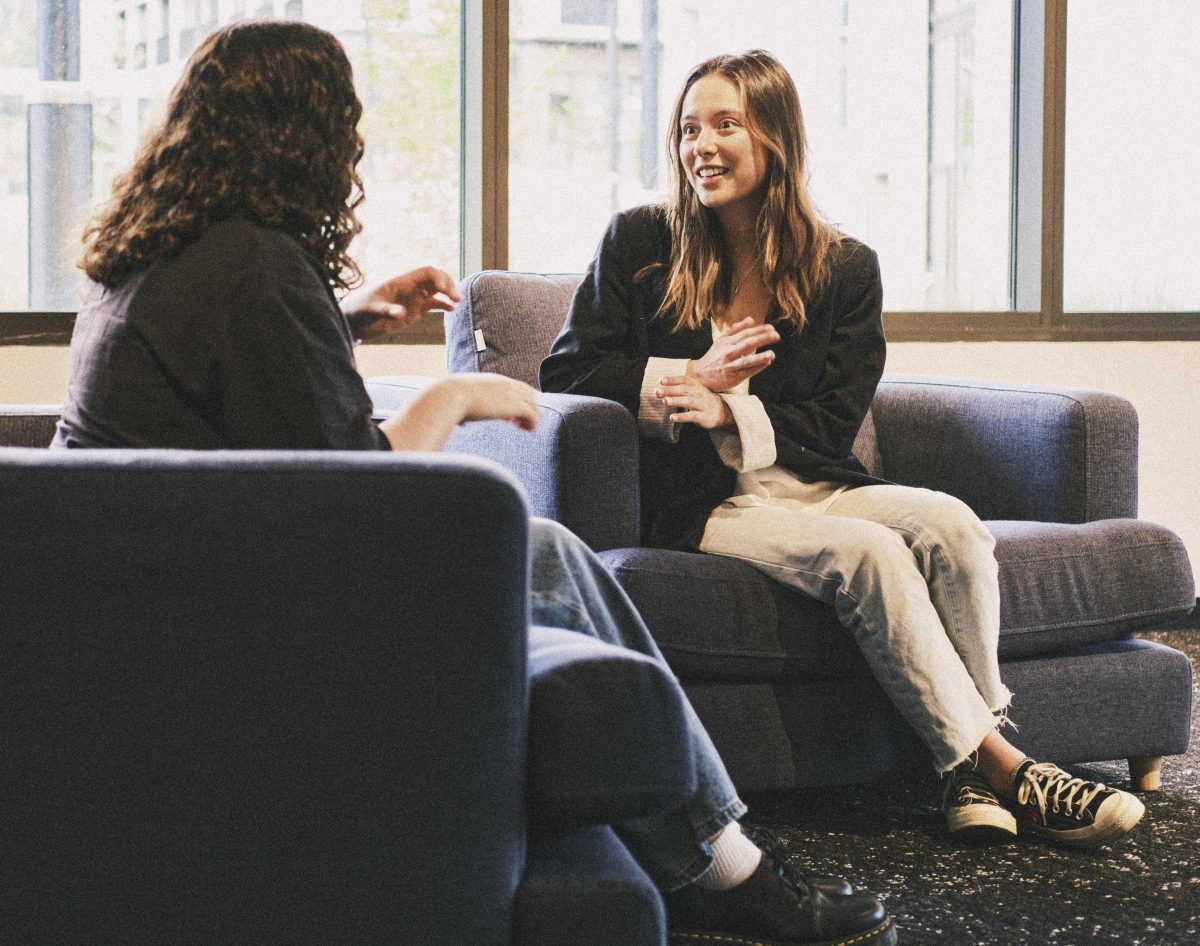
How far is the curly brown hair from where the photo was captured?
139cm

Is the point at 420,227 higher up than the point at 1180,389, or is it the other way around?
the point at 420,227

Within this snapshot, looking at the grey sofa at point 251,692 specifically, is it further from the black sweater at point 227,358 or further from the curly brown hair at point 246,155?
the curly brown hair at point 246,155

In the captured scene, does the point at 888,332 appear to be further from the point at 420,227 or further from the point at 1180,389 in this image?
the point at 420,227

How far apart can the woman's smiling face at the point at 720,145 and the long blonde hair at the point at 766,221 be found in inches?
0.7

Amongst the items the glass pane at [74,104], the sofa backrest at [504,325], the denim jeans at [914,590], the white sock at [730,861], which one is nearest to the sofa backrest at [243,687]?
the white sock at [730,861]

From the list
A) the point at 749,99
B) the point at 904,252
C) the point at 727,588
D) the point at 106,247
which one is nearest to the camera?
the point at 106,247

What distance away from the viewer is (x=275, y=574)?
3.61ft

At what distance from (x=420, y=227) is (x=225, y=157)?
7.32 feet

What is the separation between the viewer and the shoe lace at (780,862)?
1595mm

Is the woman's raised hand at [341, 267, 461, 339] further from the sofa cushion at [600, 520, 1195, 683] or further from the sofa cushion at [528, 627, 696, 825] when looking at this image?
the sofa cushion at [528, 627, 696, 825]

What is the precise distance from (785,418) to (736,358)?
0.20 metres

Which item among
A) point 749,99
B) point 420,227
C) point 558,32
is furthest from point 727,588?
point 558,32

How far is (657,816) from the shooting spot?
1.43 meters

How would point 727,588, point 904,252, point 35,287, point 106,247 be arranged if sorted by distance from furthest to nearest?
point 904,252 < point 35,287 < point 727,588 < point 106,247
